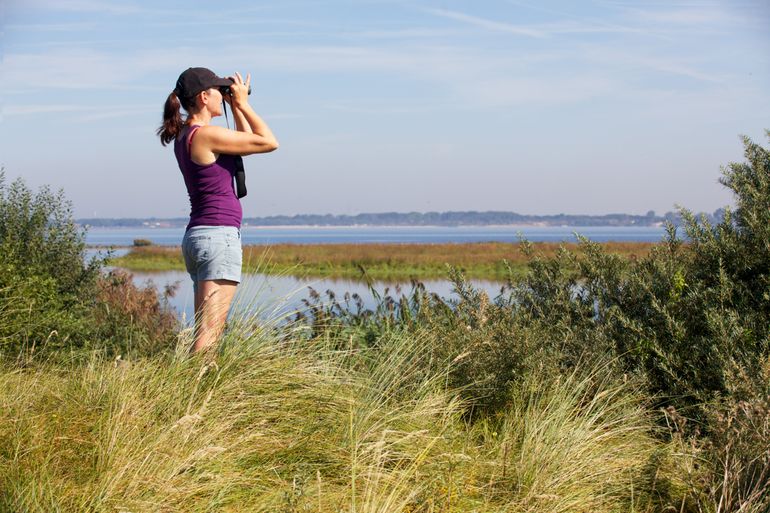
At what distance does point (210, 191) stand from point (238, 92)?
68cm

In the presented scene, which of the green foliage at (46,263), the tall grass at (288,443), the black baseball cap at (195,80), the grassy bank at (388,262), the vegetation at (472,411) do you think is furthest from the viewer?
the grassy bank at (388,262)

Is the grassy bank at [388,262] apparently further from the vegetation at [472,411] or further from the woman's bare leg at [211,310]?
the woman's bare leg at [211,310]

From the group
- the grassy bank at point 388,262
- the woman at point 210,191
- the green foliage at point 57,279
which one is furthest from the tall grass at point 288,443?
the grassy bank at point 388,262

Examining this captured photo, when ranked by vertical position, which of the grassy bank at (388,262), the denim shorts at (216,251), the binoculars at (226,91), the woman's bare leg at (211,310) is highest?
the binoculars at (226,91)

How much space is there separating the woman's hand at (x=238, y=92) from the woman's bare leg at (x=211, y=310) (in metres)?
1.12

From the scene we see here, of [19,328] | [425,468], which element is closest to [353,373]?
[425,468]

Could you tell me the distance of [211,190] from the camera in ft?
16.4

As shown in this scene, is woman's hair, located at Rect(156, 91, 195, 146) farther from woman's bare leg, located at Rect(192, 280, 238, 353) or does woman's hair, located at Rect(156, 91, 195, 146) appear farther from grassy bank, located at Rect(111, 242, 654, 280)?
grassy bank, located at Rect(111, 242, 654, 280)

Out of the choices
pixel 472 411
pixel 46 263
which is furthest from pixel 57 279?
pixel 472 411

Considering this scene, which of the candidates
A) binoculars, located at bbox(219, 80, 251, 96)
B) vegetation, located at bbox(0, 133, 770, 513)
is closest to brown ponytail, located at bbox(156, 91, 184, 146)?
binoculars, located at bbox(219, 80, 251, 96)

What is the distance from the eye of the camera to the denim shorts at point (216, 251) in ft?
16.2

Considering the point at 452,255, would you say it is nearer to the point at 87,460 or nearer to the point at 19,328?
the point at 19,328

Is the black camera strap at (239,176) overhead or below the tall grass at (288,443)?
overhead

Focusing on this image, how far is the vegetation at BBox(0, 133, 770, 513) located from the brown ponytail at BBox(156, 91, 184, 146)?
1220 mm
